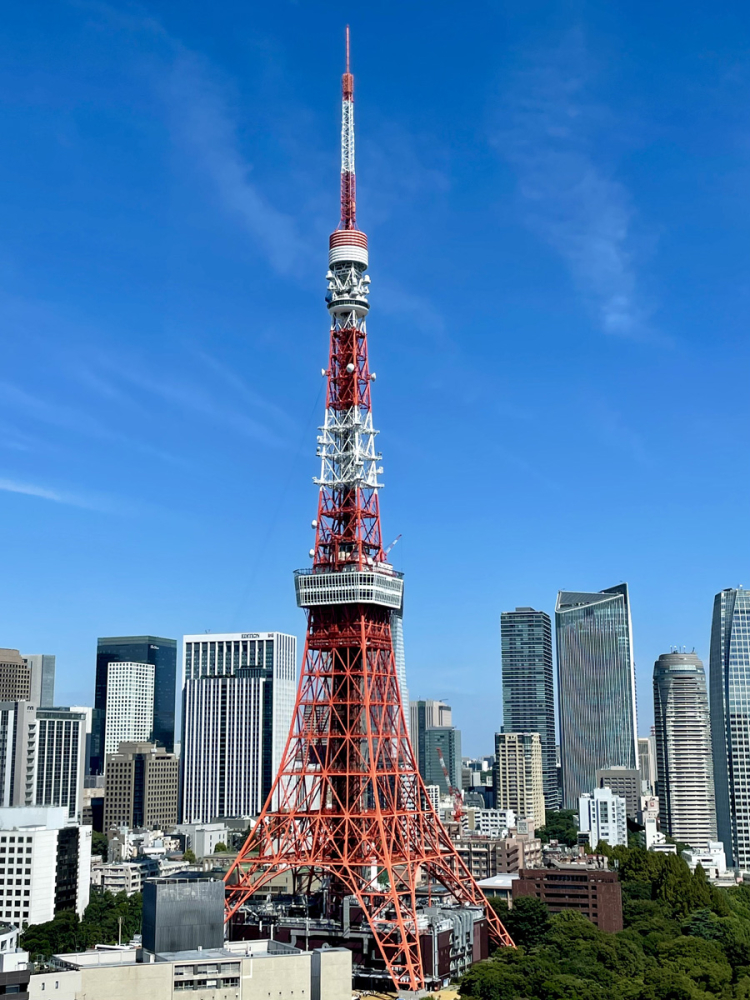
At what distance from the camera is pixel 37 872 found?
108 m

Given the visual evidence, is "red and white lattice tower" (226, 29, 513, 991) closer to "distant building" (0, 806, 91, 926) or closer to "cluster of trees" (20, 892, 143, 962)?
"cluster of trees" (20, 892, 143, 962)

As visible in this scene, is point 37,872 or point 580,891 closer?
point 580,891

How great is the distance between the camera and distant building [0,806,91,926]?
352 feet

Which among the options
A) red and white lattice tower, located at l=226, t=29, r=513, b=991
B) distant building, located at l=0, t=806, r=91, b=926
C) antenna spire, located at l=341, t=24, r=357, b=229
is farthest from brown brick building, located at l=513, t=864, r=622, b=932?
antenna spire, located at l=341, t=24, r=357, b=229

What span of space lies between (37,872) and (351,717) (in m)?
46.3

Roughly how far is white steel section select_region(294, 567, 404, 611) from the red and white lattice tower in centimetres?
10

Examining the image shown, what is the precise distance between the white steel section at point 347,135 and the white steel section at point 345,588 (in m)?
32.1

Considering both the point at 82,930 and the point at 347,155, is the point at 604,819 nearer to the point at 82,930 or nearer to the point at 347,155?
the point at 82,930

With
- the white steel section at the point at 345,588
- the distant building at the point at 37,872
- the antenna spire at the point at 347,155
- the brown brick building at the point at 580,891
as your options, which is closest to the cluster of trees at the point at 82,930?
the distant building at the point at 37,872

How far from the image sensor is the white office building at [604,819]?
190m

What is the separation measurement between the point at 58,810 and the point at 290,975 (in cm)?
6680

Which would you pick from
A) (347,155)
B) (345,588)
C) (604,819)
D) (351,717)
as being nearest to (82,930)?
(351,717)

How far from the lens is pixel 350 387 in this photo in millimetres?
86562

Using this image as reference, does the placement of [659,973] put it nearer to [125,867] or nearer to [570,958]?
[570,958]
